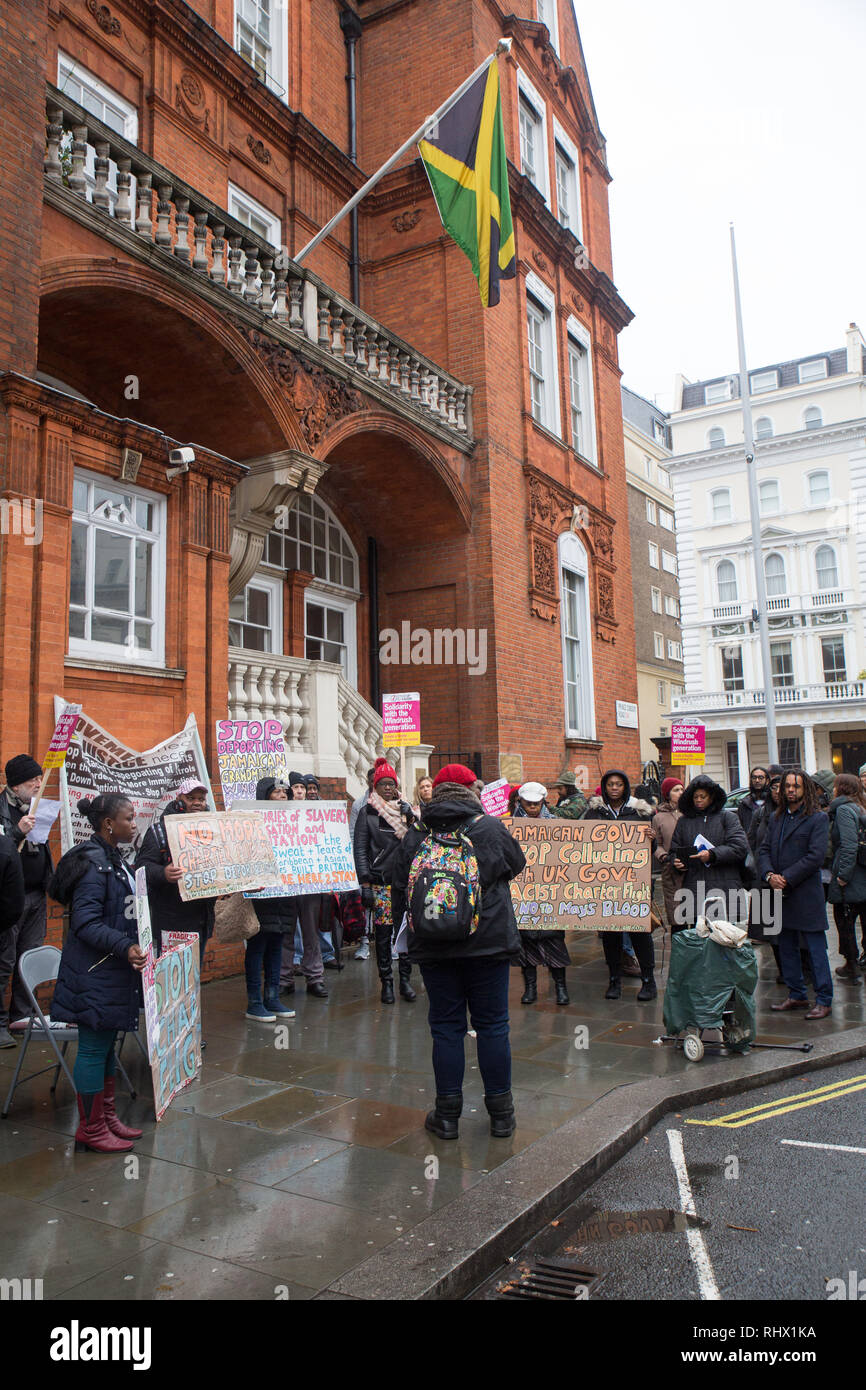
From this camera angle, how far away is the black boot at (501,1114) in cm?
468

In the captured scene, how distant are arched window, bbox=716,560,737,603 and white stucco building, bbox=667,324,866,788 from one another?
6cm

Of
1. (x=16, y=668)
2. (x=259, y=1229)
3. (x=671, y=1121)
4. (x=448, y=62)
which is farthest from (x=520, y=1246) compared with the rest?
(x=448, y=62)

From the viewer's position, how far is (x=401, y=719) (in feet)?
35.9

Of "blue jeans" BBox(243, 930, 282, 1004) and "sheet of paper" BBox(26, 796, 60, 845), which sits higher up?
"sheet of paper" BBox(26, 796, 60, 845)

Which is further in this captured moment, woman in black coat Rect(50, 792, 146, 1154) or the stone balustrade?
the stone balustrade

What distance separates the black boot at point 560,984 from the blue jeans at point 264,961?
230cm

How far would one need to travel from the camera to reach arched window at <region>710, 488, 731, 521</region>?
4609 centimetres

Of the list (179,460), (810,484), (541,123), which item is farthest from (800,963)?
(810,484)

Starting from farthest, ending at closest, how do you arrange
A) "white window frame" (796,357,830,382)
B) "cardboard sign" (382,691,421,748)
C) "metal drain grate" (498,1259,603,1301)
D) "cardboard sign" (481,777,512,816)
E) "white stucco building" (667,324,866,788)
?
"white window frame" (796,357,830,382) < "white stucco building" (667,324,866,788) < "cardboard sign" (382,691,421,748) < "cardboard sign" (481,777,512,816) < "metal drain grate" (498,1259,603,1301)

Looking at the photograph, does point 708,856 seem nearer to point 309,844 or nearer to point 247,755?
point 309,844

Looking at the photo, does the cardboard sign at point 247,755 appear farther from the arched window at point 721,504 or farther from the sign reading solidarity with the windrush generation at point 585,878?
the arched window at point 721,504

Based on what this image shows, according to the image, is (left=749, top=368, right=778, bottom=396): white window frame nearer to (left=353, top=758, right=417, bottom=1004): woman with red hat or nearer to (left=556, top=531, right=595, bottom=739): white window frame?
(left=556, top=531, right=595, bottom=739): white window frame

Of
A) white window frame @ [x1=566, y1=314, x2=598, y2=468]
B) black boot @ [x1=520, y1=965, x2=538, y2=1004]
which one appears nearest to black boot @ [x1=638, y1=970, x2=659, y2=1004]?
black boot @ [x1=520, y1=965, x2=538, y2=1004]

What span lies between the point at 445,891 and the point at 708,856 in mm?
2829
